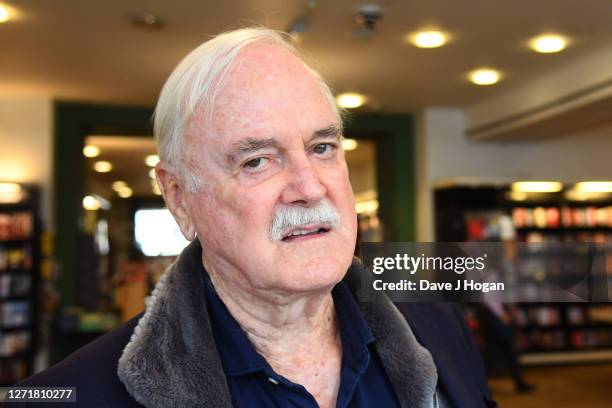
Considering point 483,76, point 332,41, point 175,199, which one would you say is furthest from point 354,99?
point 175,199

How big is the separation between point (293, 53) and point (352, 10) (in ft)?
7.99

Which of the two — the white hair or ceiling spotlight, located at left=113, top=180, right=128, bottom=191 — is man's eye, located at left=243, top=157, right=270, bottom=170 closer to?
the white hair

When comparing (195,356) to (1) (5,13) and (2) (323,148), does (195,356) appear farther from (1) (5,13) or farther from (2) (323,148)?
(1) (5,13)

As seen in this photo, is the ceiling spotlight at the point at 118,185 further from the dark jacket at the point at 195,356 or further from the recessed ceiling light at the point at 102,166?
the dark jacket at the point at 195,356

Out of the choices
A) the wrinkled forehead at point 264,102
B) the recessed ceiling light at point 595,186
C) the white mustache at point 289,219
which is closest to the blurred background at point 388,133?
the recessed ceiling light at point 595,186

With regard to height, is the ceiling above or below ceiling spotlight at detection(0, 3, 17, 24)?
below

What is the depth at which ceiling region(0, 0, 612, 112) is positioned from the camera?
2.95 m

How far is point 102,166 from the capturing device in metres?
6.86

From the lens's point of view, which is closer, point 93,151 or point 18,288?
point 18,288

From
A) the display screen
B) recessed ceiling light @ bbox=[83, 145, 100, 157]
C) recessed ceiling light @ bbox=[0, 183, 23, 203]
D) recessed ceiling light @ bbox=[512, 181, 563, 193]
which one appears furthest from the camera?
recessed ceiling light @ bbox=[83, 145, 100, 157]

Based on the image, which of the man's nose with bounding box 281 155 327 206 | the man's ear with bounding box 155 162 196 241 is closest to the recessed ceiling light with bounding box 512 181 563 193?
the man's nose with bounding box 281 155 327 206

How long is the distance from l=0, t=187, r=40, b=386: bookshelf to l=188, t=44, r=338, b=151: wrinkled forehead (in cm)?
404

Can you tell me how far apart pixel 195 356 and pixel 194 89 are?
0.29 metres

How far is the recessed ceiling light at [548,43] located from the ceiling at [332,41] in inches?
1.7
